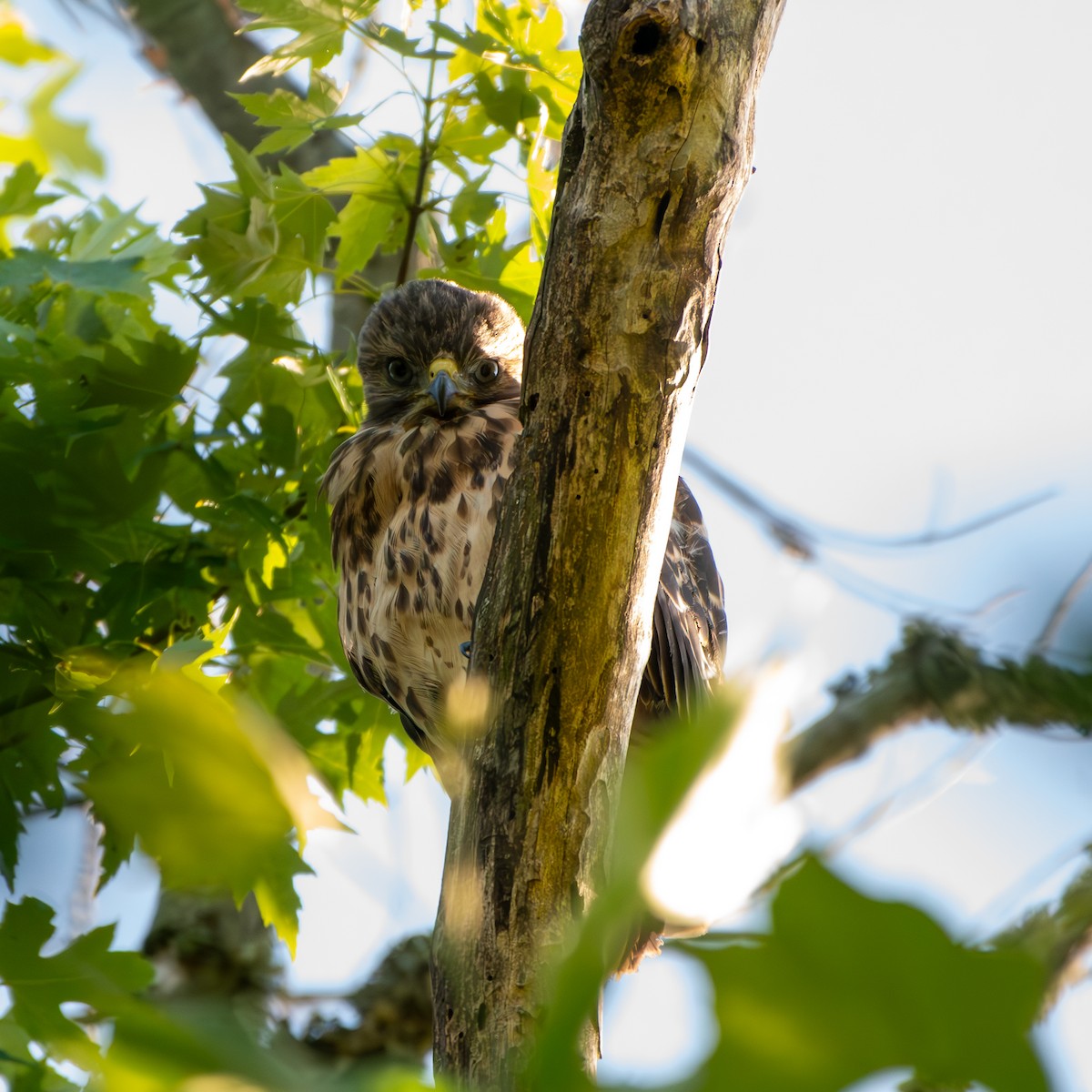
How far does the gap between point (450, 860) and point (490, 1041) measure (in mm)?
294

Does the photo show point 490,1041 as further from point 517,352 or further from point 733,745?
point 517,352

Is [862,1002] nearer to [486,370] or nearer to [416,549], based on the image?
[416,549]

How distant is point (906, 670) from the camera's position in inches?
190

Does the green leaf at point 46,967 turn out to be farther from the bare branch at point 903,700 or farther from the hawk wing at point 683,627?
the bare branch at point 903,700

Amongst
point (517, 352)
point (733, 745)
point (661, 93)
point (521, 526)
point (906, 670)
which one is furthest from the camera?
point (906, 670)

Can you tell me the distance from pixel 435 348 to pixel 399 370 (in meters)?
0.18

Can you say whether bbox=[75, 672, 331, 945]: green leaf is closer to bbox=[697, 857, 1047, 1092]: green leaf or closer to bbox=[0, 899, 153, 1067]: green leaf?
bbox=[697, 857, 1047, 1092]: green leaf

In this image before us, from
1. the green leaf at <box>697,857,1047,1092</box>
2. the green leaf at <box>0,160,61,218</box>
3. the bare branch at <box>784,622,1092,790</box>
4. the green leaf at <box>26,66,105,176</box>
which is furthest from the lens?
the green leaf at <box>26,66,105,176</box>

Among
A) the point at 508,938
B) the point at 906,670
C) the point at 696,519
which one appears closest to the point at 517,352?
the point at 696,519

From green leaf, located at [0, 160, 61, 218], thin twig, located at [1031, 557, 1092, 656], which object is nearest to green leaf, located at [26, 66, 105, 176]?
green leaf, located at [0, 160, 61, 218]

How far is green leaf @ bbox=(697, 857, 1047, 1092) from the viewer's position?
0.42 meters

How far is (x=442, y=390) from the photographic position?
3.80 meters

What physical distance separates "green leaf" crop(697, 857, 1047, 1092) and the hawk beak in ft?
11.2

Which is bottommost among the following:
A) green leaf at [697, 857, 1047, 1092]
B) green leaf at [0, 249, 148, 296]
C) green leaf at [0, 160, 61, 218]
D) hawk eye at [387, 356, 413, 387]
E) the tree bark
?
green leaf at [697, 857, 1047, 1092]
